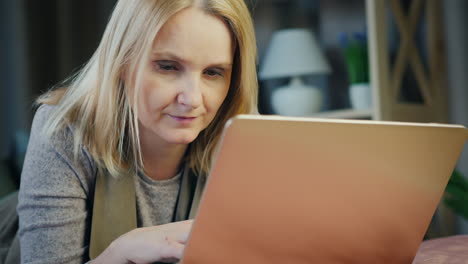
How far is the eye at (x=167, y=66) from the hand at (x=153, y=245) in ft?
0.90

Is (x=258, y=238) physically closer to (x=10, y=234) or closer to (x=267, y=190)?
(x=267, y=190)

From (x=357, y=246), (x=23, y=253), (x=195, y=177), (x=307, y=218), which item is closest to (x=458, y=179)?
(x=195, y=177)

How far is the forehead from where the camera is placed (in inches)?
38.1

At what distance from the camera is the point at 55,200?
3.30 feet

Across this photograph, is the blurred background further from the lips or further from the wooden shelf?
the lips

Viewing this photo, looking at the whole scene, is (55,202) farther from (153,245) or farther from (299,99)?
(299,99)

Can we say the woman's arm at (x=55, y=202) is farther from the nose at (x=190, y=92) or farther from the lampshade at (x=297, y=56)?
the lampshade at (x=297, y=56)

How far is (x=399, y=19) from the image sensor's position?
2123 mm

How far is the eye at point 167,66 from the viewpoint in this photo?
0.98 metres

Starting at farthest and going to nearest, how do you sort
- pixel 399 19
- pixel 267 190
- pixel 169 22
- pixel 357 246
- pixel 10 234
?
pixel 399 19
pixel 10 234
pixel 169 22
pixel 357 246
pixel 267 190

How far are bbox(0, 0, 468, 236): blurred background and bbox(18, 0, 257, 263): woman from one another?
67 cm

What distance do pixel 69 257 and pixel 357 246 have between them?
496mm

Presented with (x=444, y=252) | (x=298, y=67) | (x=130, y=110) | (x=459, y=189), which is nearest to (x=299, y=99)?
(x=298, y=67)

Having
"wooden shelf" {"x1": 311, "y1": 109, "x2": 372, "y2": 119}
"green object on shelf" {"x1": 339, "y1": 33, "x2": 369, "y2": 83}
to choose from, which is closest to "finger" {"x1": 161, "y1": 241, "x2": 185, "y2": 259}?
"wooden shelf" {"x1": 311, "y1": 109, "x2": 372, "y2": 119}
